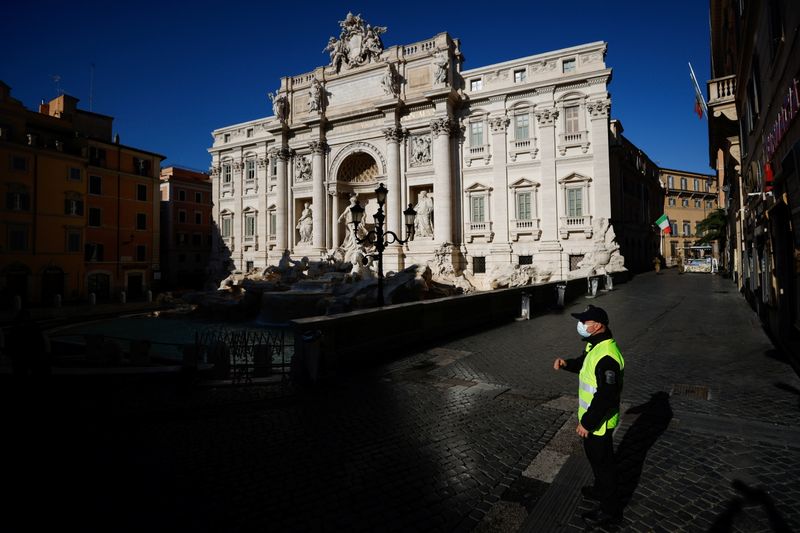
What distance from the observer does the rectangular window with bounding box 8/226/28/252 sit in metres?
26.1

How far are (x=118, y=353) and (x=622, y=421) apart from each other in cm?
976

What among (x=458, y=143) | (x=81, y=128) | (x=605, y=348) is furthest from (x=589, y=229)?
(x=81, y=128)

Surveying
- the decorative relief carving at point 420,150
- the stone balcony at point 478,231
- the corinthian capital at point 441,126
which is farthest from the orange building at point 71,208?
the stone balcony at point 478,231

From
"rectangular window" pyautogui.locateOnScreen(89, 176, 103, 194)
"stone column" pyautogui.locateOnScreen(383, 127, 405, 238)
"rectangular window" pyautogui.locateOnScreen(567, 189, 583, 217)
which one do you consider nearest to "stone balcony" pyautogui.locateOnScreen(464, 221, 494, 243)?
"stone column" pyautogui.locateOnScreen(383, 127, 405, 238)

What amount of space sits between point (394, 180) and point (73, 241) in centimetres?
2382

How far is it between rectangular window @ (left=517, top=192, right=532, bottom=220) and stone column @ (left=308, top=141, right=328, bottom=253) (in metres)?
15.1

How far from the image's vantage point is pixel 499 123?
1072 inches

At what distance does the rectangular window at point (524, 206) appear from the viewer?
88.1 ft

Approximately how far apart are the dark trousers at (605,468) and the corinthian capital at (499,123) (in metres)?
26.9

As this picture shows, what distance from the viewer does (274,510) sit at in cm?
341

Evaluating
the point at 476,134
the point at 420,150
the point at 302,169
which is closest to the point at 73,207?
the point at 302,169

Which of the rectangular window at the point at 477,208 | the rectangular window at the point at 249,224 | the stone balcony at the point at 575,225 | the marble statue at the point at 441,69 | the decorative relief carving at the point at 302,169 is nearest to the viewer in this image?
the stone balcony at the point at 575,225

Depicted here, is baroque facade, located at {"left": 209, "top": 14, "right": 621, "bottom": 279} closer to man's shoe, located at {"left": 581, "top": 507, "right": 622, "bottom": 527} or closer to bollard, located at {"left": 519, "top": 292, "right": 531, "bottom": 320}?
bollard, located at {"left": 519, "top": 292, "right": 531, "bottom": 320}

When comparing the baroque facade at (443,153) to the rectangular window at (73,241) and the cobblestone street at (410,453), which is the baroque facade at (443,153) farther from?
the cobblestone street at (410,453)
